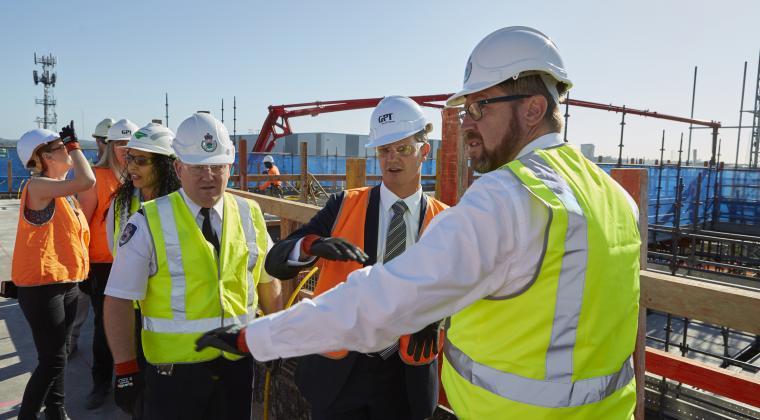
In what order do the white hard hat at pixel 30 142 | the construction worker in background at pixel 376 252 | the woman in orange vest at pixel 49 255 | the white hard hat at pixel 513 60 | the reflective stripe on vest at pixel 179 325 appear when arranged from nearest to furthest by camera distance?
the white hard hat at pixel 513 60 < the construction worker in background at pixel 376 252 < the reflective stripe on vest at pixel 179 325 < the woman in orange vest at pixel 49 255 < the white hard hat at pixel 30 142

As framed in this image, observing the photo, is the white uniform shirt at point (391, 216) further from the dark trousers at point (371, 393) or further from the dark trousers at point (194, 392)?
the dark trousers at point (194, 392)

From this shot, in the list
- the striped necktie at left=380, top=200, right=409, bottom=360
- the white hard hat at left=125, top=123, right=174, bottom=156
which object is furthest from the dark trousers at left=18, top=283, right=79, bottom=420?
the striped necktie at left=380, top=200, right=409, bottom=360

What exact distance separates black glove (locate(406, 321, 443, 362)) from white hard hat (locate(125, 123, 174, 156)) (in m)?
2.14

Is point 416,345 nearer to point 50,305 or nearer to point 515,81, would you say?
point 515,81

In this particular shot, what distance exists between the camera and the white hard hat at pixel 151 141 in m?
3.14

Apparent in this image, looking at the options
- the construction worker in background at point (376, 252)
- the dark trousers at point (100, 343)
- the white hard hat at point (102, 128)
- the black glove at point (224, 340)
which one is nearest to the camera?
the black glove at point (224, 340)

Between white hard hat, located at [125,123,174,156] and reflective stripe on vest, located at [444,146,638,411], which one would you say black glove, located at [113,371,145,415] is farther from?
reflective stripe on vest, located at [444,146,638,411]

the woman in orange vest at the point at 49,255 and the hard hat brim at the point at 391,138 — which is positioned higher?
the hard hat brim at the point at 391,138

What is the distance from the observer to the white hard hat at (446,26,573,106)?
1.47 m

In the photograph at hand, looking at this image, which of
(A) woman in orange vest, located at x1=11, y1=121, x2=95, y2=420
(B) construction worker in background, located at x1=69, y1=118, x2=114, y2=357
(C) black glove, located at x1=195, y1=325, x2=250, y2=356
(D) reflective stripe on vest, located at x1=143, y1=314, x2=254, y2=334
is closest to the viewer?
(C) black glove, located at x1=195, y1=325, x2=250, y2=356

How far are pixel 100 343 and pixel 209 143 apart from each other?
251 cm

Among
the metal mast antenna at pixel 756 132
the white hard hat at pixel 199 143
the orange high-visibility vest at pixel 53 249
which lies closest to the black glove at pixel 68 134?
the orange high-visibility vest at pixel 53 249

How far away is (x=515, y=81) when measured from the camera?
1.50 meters

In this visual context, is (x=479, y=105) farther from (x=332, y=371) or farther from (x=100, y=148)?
(x=100, y=148)
